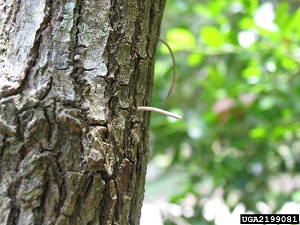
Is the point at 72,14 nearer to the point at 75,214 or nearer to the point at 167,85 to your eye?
the point at 75,214

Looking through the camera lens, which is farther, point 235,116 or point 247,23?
point 235,116

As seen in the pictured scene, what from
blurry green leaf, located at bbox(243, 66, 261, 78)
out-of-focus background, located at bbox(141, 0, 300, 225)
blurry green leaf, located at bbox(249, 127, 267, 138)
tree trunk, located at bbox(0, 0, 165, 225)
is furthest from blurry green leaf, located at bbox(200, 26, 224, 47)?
tree trunk, located at bbox(0, 0, 165, 225)

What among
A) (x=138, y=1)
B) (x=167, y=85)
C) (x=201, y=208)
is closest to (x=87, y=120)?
(x=138, y=1)

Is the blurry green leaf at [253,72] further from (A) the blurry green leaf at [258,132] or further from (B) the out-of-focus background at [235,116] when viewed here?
(A) the blurry green leaf at [258,132]

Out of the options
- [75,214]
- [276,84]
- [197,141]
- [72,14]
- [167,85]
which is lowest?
[75,214]

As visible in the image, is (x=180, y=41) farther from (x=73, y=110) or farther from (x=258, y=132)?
(x=73, y=110)

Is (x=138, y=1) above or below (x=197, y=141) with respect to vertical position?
below

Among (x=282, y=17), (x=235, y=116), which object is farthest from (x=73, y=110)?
(x=235, y=116)
